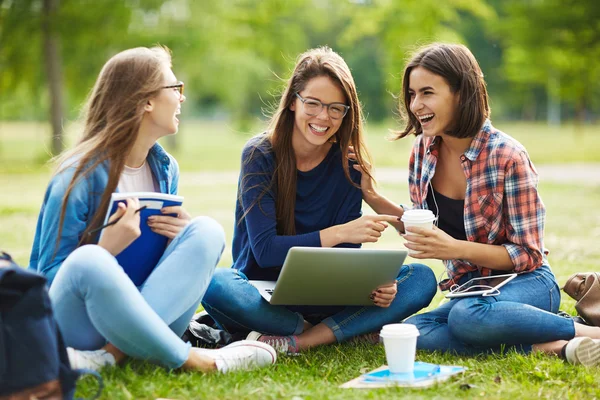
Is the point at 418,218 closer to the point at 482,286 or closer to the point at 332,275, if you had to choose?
the point at 332,275

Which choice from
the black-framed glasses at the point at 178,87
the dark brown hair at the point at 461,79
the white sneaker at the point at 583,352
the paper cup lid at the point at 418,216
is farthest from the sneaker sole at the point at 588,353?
the black-framed glasses at the point at 178,87

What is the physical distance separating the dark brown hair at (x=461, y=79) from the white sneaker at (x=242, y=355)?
1323mm

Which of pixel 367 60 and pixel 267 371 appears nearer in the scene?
pixel 267 371

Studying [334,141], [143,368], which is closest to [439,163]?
[334,141]

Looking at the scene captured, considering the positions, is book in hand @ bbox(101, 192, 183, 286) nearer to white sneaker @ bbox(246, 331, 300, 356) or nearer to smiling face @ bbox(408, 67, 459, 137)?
white sneaker @ bbox(246, 331, 300, 356)

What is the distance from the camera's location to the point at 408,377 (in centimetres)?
287

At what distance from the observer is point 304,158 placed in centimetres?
375

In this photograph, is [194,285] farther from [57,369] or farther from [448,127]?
[448,127]

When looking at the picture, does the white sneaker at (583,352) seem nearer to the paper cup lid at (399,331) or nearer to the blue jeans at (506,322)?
the blue jeans at (506,322)

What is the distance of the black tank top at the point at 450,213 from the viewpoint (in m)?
3.67

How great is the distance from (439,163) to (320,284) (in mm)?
949

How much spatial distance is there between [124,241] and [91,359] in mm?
449

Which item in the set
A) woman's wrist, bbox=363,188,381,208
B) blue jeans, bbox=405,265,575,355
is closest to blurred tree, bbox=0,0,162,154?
woman's wrist, bbox=363,188,381,208

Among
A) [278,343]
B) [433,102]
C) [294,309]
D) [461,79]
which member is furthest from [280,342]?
[461,79]
